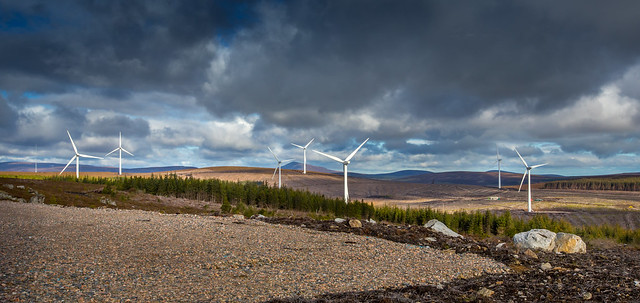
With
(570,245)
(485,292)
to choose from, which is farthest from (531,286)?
(570,245)

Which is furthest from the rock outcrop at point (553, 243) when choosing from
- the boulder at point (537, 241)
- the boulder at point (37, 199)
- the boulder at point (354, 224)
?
the boulder at point (37, 199)

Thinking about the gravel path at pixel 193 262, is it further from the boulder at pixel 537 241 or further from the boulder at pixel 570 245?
the boulder at pixel 570 245

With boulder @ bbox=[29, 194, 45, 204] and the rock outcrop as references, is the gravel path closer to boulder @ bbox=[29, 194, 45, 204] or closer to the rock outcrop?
the rock outcrop

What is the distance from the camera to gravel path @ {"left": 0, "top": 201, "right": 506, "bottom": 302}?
38.1 feet

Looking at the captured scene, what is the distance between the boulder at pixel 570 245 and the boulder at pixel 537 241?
34cm

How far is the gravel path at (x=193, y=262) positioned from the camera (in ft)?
38.1

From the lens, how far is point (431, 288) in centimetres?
1337

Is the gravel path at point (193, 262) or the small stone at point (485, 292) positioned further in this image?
the small stone at point (485, 292)

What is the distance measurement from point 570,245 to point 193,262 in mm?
23633

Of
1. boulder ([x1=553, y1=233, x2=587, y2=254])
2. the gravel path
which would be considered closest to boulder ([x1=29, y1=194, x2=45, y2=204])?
the gravel path

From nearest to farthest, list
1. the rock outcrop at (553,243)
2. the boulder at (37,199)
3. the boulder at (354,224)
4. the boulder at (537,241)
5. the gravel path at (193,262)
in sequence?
the gravel path at (193,262)
the rock outcrop at (553,243)
the boulder at (537,241)
the boulder at (354,224)
the boulder at (37,199)

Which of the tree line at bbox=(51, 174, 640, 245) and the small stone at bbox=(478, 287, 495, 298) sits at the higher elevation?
the small stone at bbox=(478, 287, 495, 298)

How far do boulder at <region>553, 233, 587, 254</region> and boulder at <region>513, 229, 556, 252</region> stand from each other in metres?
0.34

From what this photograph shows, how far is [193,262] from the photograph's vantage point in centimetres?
1526
